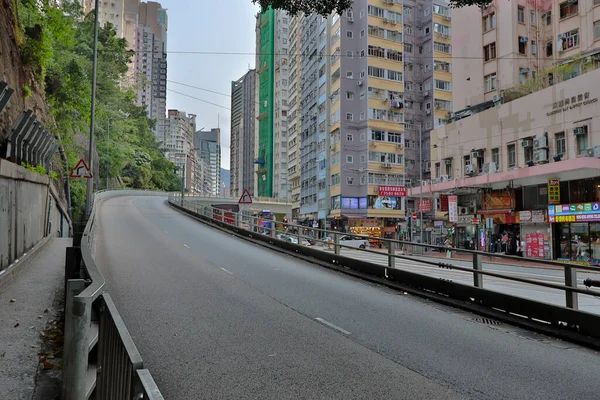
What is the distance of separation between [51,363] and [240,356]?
7.54ft

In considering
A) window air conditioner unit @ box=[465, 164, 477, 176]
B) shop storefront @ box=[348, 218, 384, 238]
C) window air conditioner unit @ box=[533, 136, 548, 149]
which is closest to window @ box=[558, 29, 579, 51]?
window air conditioner unit @ box=[533, 136, 548, 149]

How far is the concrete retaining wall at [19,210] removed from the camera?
37.0 feet

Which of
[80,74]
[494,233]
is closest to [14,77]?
[80,74]

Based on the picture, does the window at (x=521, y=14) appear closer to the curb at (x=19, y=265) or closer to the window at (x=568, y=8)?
the window at (x=568, y=8)

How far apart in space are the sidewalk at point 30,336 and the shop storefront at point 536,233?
96.9ft

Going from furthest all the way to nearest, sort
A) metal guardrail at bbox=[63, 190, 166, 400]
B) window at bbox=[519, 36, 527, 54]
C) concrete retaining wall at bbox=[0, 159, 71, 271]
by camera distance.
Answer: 1. window at bbox=[519, 36, 527, 54]
2. concrete retaining wall at bbox=[0, 159, 71, 271]
3. metal guardrail at bbox=[63, 190, 166, 400]

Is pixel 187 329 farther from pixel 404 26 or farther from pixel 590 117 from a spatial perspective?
pixel 404 26

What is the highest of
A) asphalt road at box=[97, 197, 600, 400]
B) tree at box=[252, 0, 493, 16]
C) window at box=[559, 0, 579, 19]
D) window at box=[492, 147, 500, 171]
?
window at box=[559, 0, 579, 19]

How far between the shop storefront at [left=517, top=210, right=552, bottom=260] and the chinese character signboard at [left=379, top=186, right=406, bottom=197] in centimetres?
2748

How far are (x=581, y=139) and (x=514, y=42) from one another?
12.6 m

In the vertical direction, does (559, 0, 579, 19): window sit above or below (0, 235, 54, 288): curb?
above

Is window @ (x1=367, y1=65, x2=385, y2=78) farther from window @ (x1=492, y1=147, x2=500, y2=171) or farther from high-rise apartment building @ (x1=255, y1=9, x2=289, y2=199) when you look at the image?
high-rise apartment building @ (x1=255, y1=9, x2=289, y2=199)

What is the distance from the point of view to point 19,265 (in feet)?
39.2

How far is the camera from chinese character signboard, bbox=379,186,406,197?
61.5 meters
